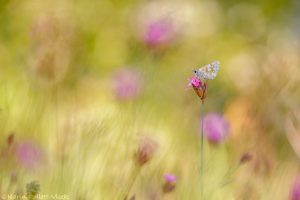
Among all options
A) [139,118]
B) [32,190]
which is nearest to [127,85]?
[139,118]

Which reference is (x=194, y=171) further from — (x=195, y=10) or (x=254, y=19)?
(x=254, y=19)

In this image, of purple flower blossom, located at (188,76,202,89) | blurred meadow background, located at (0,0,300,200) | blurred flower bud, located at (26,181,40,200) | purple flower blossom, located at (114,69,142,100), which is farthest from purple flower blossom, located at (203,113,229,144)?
blurred flower bud, located at (26,181,40,200)

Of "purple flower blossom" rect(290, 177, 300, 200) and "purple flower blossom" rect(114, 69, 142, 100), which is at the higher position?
"purple flower blossom" rect(114, 69, 142, 100)

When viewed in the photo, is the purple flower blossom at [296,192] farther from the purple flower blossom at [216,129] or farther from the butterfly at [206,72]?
the butterfly at [206,72]

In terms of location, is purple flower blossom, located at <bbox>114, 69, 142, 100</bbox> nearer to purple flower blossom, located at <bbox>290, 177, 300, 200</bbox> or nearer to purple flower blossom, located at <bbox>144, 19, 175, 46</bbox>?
purple flower blossom, located at <bbox>144, 19, 175, 46</bbox>

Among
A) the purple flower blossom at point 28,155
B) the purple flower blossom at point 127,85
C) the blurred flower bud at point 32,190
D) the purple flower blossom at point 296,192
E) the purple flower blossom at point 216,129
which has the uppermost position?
the purple flower blossom at point 127,85

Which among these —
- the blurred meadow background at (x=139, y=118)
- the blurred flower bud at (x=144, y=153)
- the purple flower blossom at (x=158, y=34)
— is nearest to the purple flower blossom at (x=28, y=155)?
the blurred meadow background at (x=139, y=118)
